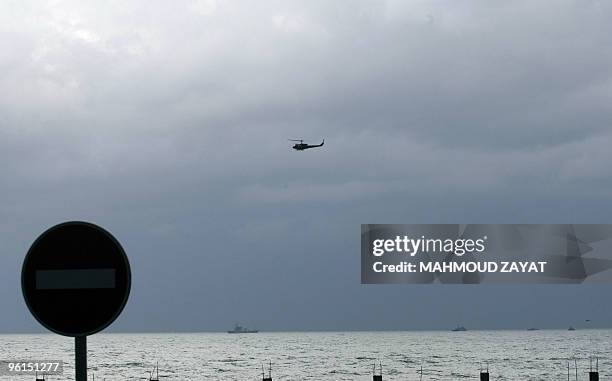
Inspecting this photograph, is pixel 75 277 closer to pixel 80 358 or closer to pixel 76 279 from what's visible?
pixel 76 279

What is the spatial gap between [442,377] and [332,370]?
22988mm

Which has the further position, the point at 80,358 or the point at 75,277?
the point at 75,277

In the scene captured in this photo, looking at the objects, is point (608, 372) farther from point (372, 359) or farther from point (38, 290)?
point (38, 290)

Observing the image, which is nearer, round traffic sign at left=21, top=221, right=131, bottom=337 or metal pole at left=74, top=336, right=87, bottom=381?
metal pole at left=74, top=336, right=87, bottom=381

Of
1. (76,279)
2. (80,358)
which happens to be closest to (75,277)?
(76,279)

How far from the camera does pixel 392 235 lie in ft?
154

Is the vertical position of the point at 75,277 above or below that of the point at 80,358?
above

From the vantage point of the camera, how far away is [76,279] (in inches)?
225

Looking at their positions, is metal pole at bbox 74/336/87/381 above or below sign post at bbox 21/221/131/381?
below

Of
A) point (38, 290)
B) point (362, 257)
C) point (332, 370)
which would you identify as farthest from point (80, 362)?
point (332, 370)

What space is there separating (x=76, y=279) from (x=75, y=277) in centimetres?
2

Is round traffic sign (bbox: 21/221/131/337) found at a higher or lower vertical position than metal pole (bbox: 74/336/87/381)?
higher

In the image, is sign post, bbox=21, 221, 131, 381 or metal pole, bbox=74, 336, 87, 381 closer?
metal pole, bbox=74, 336, 87, 381

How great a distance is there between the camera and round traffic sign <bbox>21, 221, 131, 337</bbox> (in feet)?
18.3
